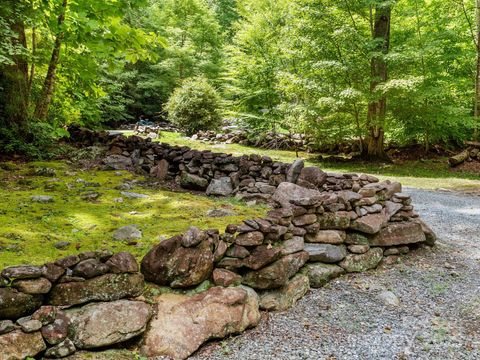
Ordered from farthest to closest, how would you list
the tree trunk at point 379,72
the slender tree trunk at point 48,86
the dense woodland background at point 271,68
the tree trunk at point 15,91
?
the tree trunk at point 379,72, the slender tree trunk at point 48,86, the tree trunk at point 15,91, the dense woodland background at point 271,68

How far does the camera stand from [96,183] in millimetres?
5605

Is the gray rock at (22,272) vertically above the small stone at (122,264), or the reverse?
the gray rock at (22,272)

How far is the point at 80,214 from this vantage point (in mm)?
4004

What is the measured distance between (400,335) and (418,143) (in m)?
14.7

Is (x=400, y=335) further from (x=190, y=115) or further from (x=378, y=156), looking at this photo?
(x=190, y=115)

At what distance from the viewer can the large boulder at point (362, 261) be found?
4.04 meters

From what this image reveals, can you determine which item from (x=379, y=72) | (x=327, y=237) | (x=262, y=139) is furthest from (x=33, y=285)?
(x=262, y=139)

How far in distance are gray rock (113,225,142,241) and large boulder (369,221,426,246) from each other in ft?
8.85

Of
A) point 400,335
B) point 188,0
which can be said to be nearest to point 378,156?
point 400,335

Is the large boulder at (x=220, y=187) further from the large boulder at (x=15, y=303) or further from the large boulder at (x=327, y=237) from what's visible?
the large boulder at (x=15, y=303)

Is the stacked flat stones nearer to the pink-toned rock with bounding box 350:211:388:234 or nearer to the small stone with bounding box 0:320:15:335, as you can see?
the small stone with bounding box 0:320:15:335

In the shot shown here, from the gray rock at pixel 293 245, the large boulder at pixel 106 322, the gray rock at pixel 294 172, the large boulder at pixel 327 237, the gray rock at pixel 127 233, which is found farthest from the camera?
the gray rock at pixel 294 172

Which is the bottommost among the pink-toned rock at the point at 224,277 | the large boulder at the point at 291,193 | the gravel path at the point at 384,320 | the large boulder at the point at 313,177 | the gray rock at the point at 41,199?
the gravel path at the point at 384,320

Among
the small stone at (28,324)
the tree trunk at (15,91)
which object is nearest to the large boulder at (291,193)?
the small stone at (28,324)
